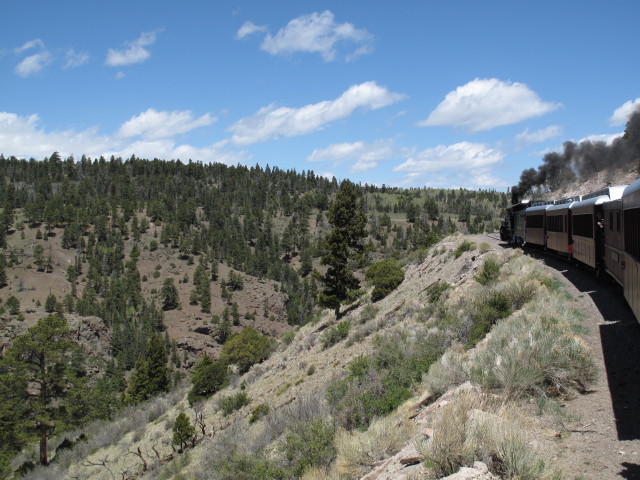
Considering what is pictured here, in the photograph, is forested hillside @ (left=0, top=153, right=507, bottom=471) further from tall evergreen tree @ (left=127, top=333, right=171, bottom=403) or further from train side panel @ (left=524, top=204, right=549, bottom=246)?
train side panel @ (left=524, top=204, right=549, bottom=246)

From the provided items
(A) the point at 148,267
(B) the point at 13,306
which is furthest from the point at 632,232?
(A) the point at 148,267

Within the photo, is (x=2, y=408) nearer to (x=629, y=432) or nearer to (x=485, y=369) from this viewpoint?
(x=485, y=369)

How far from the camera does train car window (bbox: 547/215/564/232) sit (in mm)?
23120

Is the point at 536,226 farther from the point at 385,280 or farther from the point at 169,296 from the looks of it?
the point at 169,296

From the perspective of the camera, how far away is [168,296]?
433 feet

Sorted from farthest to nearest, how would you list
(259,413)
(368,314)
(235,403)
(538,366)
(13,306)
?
(13,306)
(368,314)
(235,403)
(259,413)
(538,366)

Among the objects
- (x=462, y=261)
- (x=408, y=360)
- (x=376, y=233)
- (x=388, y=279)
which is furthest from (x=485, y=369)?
(x=376, y=233)

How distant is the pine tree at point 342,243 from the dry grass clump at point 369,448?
26250 millimetres

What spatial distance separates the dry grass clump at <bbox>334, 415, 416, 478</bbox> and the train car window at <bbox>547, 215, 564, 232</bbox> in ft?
61.9

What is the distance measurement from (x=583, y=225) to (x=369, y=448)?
51.3 ft

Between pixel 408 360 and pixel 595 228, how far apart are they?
9766 mm

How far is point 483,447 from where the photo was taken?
5.07 m

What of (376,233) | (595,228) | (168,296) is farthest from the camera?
(376,233)

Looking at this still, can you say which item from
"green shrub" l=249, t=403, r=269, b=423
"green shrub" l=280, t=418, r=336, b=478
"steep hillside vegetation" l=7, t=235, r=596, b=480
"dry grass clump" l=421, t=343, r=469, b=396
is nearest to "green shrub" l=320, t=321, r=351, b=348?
"steep hillside vegetation" l=7, t=235, r=596, b=480
